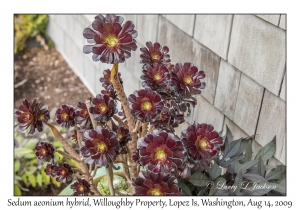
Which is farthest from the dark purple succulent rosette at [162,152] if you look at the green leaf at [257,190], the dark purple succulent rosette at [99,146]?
the green leaf at [257,190]

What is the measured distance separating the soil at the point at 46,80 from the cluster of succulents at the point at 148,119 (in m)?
1.86

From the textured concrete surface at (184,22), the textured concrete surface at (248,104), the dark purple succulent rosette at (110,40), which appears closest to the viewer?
the dark purple succulent rosette at (110,40)

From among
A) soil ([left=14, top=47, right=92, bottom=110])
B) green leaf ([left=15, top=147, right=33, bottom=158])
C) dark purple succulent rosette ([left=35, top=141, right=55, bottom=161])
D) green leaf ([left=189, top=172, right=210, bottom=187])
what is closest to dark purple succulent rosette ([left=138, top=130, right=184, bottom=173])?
green leaf ([left=189, top=172, right=210, bottom=187])

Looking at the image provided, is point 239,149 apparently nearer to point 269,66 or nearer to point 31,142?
point 269,66

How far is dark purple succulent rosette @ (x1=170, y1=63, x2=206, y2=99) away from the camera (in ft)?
4.00

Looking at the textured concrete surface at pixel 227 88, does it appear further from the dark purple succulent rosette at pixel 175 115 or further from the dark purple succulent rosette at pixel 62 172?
the dark purple succulent rosette at pixel 62 172

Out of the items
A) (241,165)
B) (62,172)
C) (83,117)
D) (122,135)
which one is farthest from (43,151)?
(241,165)

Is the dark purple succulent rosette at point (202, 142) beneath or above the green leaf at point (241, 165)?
above

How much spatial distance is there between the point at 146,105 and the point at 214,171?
0.32 m

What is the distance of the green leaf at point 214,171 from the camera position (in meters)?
1.31
